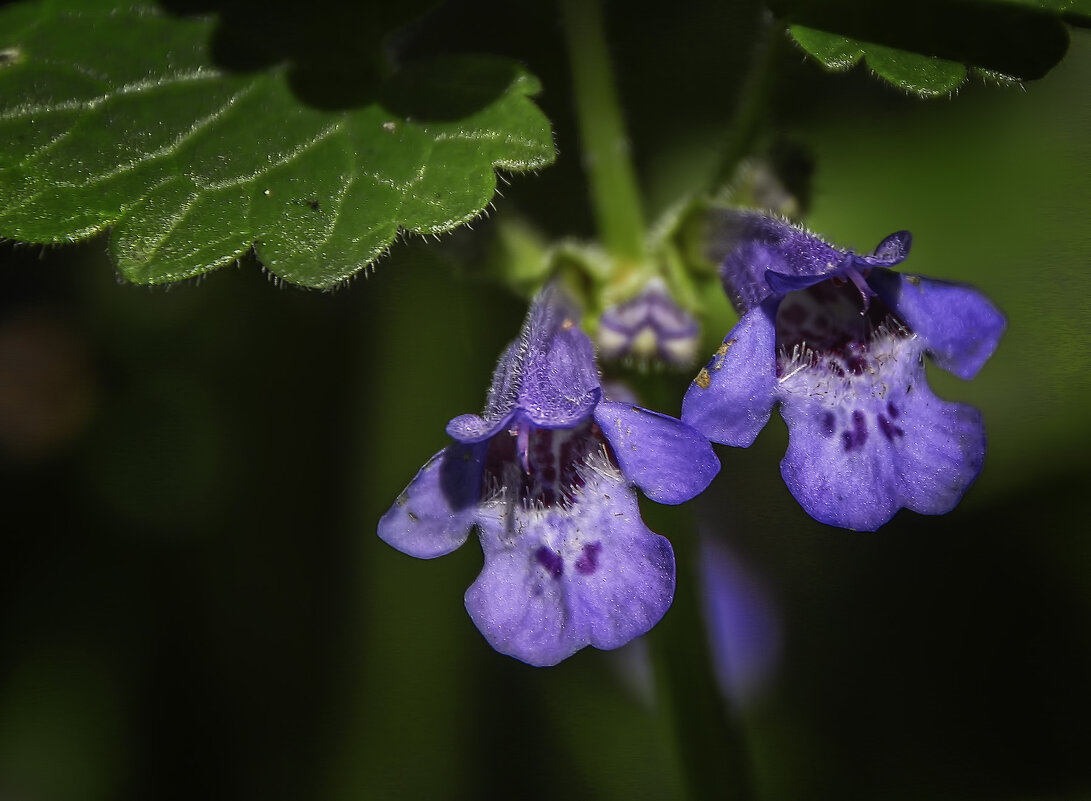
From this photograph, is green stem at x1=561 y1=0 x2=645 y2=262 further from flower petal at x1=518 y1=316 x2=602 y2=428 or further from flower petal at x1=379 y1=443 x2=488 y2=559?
flower petal at x1=379 y1=443 x2=488 y2=559

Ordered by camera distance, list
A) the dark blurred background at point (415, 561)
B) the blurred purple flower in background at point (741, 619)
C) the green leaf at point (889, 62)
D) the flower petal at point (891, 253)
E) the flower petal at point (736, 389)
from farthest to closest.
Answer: the blurred purple flower in background at point (741, 619) < the dark blurred background at point (415, 561) < the green leaf at point (889, 62) < the flower petal at point (891, 253) < the flower petal at point (736, 389)

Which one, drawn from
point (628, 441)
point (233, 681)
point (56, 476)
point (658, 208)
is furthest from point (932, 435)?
point (56, 476)

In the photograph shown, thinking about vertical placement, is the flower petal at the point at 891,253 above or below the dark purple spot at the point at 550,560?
above

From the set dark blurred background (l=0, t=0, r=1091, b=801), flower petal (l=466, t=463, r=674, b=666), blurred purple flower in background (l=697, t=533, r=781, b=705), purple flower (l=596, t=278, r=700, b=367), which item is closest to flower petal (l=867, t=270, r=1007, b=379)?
purple flower (l=596, t=278, r=700, b=367)

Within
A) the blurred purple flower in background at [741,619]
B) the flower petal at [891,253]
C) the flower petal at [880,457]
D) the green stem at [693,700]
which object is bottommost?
the blurred purple flower in background at [741,619]

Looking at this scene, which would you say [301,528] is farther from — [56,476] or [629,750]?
[629,750]

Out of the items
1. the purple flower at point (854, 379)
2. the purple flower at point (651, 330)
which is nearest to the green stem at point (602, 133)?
the purple flower at point (651, 330)

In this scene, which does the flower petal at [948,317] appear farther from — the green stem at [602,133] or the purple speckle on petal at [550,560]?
the purple speckle on petal at [550,560]

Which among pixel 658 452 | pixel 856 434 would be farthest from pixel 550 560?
pixel 856 434
